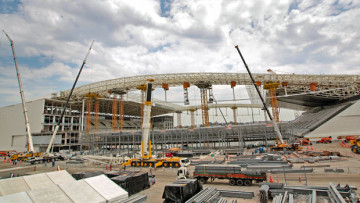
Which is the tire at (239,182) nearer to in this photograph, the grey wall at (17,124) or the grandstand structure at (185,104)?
the grandstand structure at (185,104)

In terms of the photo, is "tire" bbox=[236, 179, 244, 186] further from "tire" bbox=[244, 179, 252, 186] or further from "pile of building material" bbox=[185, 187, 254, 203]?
"pile of building material" bbox=[185, 187, 254, 203]

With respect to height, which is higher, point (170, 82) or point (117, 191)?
point (170, 82)

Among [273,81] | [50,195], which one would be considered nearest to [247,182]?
[50,195]

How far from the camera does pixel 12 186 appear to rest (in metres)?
8.61

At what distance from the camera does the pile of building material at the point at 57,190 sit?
732 centimetres

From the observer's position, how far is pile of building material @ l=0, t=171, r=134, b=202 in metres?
7.32

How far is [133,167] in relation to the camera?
24781 millimetres

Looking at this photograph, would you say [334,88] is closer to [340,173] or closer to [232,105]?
[232,105]

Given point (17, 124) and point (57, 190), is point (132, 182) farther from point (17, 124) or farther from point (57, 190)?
point (17, 124)

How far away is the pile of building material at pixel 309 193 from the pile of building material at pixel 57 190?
769 centimetres

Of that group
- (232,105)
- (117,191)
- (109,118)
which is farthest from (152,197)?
(109,118)

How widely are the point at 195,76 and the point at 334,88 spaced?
3495cm

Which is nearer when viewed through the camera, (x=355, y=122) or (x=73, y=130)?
(x=355, y=122)

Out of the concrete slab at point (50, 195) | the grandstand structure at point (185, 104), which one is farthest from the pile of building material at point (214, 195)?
the grandstand structure at point (185, 104)
